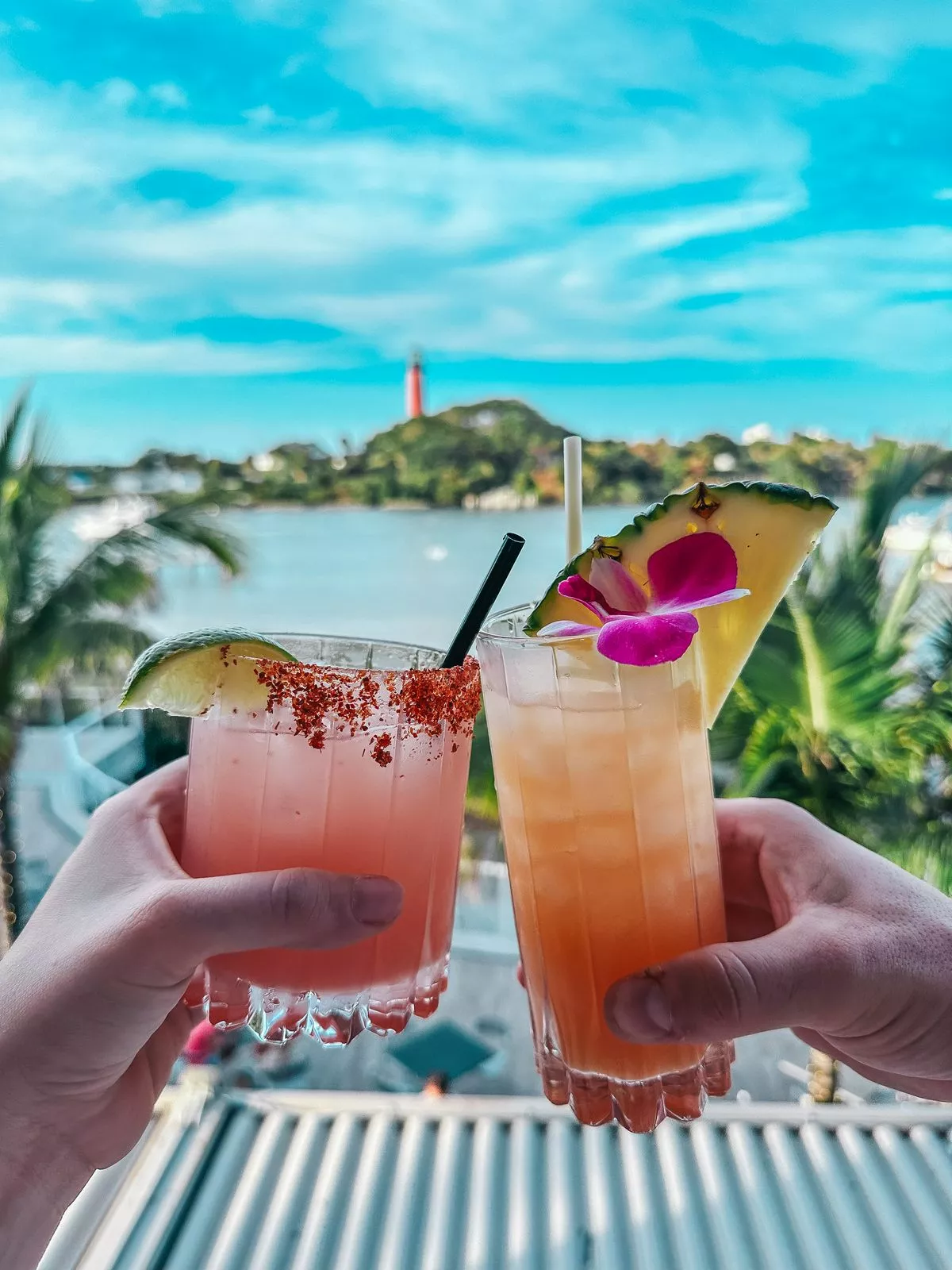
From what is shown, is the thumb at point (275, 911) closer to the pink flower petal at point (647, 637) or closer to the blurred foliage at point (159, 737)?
the pink flower petal at point (647, 637)

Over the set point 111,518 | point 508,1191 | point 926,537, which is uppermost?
point 111,518

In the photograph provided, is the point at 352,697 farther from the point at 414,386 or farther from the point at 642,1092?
A: the point at 414,386

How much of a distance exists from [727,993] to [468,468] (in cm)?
835

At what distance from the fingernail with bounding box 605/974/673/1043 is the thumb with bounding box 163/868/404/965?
0.24 m

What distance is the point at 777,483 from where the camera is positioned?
2.96 feet

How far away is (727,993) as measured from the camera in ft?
2.79

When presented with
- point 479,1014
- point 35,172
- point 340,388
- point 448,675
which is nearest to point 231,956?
point 448,675

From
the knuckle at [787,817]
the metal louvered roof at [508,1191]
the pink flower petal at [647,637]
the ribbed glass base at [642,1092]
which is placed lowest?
the metal louvered roof at [508,1191]

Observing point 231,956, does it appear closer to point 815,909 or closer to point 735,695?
point 815,909

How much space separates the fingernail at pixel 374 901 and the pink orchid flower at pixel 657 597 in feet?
0.98

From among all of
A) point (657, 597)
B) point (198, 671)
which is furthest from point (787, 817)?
point (198, 671)

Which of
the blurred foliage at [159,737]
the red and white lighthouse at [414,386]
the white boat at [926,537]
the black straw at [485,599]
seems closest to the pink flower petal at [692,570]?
the black straw at [485,599]

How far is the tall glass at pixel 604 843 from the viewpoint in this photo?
3.03 ft

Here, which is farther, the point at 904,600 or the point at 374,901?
the point at 904,600
